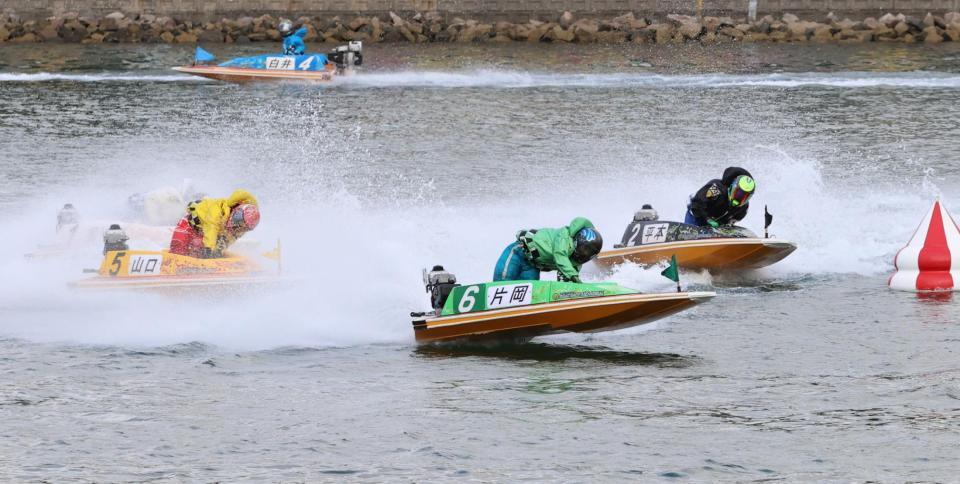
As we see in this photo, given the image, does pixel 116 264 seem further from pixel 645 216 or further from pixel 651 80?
pixel 651 80

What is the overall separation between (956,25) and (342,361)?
42673mm

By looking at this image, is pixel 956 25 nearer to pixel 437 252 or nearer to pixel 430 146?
pixel 430 146

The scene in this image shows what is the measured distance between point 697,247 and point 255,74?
2554cm

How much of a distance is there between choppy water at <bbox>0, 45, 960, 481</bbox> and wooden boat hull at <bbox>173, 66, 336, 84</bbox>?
19.2ft

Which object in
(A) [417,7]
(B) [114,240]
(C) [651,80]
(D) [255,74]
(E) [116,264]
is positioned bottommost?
(E) [116,264]

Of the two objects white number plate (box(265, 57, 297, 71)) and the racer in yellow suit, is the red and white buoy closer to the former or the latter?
the racer in yellow suit

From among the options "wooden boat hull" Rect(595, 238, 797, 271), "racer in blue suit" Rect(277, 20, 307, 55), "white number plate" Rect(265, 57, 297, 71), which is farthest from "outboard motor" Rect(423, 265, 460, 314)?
"racer in blue suit" Rect(277, 20, 307, 55)

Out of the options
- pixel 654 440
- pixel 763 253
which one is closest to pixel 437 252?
pixel 763 253

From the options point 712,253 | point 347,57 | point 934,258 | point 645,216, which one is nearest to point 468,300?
point 712,253

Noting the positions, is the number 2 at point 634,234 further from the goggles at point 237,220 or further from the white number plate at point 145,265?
the white number plate at point 145,265

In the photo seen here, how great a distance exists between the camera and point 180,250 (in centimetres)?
1681

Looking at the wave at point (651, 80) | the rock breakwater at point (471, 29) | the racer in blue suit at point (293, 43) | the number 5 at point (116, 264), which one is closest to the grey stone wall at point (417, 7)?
the rock breakwater at point (471, 29)

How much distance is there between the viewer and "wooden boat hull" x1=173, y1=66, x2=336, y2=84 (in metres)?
41.7

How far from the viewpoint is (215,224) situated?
54.3 feet
